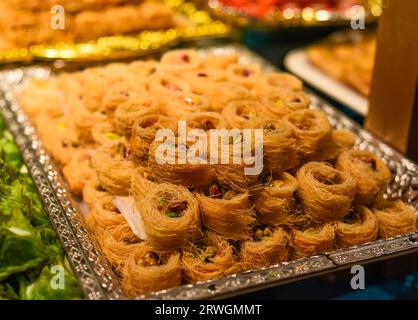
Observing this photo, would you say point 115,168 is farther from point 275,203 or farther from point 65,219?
point 275,203

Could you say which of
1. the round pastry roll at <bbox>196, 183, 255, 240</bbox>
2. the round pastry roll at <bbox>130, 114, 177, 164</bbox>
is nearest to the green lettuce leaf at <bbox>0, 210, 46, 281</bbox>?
the round pastry roll at <bbox>130, 114, 177, 164</bbox>

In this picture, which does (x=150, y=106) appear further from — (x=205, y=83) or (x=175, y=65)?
(x=175, y=65)

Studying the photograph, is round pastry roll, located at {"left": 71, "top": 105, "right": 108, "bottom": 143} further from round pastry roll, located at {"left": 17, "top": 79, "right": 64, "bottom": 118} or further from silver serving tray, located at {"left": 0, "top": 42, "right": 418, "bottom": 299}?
round pastry roll, located at {"left": 17, "top": 79, "right": 64, "bottom": 118}

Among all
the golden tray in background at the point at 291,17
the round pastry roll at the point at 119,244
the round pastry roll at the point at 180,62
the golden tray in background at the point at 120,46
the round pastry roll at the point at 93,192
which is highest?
the golden tray in background at the point at 291,17

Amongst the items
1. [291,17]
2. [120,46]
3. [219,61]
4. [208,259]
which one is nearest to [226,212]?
[208,259]

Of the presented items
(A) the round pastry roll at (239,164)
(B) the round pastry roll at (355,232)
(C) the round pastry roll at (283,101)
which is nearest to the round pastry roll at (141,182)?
(A) the round pastry roll at (239,164)

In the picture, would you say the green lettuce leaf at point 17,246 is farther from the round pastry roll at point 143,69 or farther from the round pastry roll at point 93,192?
the round pastry roll at point 143,69
